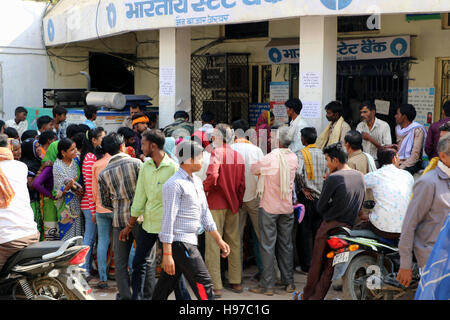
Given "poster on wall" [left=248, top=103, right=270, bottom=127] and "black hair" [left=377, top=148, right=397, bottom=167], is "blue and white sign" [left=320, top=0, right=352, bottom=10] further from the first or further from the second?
"poster on wall" [left=248, top=103, right=270, bottom=127]

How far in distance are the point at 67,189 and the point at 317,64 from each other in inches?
138

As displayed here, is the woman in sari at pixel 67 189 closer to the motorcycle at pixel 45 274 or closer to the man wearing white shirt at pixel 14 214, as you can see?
the man wearing white shirt at pixel 14 214

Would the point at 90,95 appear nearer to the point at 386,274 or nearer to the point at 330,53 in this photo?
the point at 330,53

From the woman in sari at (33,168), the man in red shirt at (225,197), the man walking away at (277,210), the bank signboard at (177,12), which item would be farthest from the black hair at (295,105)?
the woman in sari at (33,168)

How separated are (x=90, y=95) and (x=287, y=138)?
18.4 ft

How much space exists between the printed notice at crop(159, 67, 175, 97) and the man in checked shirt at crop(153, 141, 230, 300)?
16.7ft

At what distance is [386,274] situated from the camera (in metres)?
5.07

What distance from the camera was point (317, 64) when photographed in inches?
297

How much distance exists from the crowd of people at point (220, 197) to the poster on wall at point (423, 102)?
85.2 inches

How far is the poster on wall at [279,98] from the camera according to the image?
11.0 metres

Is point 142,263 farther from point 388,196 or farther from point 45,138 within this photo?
point 45,138

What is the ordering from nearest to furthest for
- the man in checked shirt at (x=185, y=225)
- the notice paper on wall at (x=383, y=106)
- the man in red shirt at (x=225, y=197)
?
the man in checked shirt at (x=185, y=225), the man in red shirt at (x=225, y=197), the notice paper on wall at (x=383, y=106)

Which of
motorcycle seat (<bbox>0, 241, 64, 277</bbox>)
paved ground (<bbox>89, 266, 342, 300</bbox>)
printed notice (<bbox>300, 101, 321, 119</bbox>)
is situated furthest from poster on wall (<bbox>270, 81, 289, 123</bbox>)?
motorcycle seat (<bbox>0, 241, 64, 277</bbox>)

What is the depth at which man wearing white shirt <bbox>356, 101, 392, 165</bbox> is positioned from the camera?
7125 millimetres
